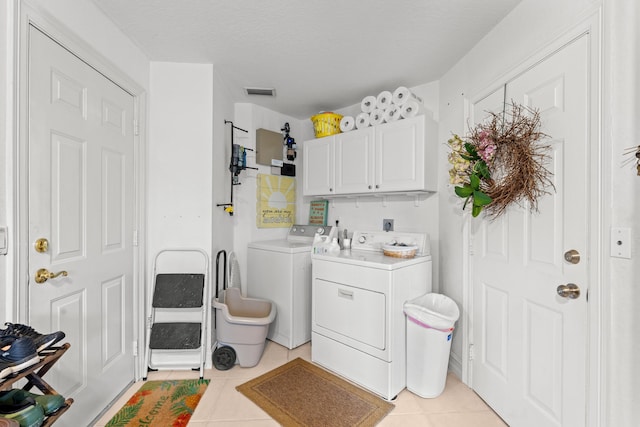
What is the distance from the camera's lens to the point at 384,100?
249 cm

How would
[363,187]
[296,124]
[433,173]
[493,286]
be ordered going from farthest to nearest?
[296,124], [363,187], [433,173], [493,286]

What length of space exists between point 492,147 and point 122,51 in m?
2.48

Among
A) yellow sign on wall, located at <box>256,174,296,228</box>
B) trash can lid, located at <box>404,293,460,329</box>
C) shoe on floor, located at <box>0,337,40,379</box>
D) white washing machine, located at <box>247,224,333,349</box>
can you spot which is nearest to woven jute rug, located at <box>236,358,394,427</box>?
white washing machine, located at <box>247,224,333,349</box>

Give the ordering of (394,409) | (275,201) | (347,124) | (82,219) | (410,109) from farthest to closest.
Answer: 1. (275,201)
2. (347,124)
3. (410,109)
4. (394,409)
5. (82,219)

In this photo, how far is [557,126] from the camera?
4.44 feet

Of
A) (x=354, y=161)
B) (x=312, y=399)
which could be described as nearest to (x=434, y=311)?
(x=312, y=399)

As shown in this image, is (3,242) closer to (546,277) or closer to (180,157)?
(180,157)

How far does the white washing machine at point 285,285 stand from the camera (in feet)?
8.29

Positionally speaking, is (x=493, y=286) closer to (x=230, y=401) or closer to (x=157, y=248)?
(x=230, y=401)

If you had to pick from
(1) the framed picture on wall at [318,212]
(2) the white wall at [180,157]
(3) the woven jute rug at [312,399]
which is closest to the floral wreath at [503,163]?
(3) the woven jute rug at [312,399]

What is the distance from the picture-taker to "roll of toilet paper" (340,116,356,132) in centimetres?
270

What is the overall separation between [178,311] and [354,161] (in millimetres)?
2001

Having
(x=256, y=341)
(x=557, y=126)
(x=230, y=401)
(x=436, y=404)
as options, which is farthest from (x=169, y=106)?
(x=436, y=404)

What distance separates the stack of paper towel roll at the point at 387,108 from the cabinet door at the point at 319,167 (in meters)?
0.28
